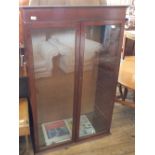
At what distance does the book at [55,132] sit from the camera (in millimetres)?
1842

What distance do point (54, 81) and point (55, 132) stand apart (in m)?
0.51

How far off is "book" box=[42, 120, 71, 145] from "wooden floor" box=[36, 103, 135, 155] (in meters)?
0.09

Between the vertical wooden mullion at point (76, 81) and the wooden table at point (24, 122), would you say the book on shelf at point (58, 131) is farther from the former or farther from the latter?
the wooden table at point (24, 122)

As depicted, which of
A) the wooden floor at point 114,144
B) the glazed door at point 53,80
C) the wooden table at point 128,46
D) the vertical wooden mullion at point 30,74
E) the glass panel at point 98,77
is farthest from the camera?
the wooden table at point 128,46

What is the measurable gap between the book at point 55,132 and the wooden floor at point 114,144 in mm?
94

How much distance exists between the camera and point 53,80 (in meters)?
1.72

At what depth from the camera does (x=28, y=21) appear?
1.34 meters

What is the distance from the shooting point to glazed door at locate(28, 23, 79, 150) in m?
1.51

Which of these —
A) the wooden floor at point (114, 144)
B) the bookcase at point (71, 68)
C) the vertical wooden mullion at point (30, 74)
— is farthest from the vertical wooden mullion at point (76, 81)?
the vertical wooden mullion at point (30, 74)

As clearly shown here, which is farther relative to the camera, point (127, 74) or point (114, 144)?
point (127, 74)

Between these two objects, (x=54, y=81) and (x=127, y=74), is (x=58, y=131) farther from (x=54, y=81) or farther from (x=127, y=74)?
(x=127, y=74)

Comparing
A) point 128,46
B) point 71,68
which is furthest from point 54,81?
point 128,46
